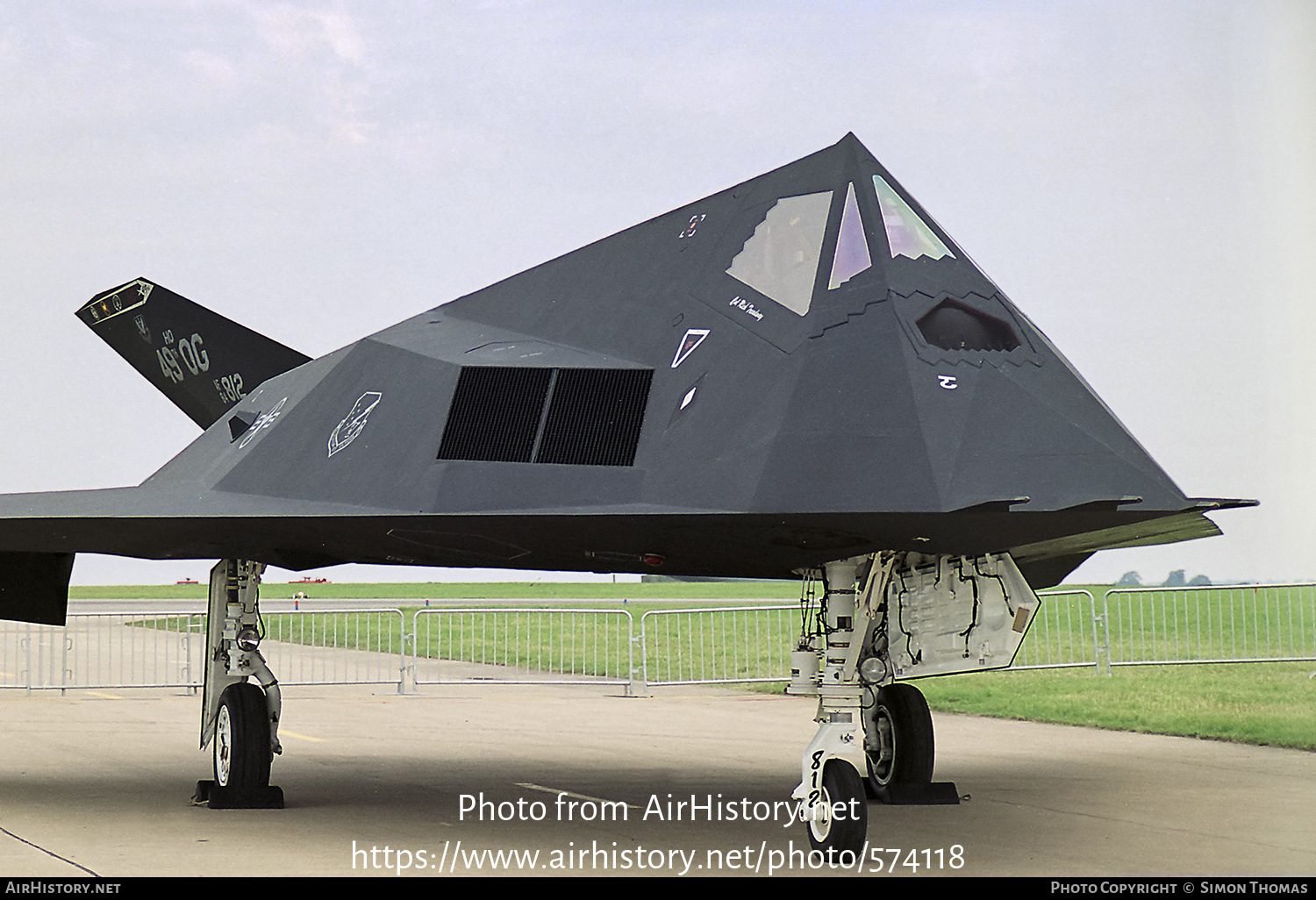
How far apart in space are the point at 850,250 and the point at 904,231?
42 centimetres

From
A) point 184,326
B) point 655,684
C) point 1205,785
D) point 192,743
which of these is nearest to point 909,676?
point 1205,785

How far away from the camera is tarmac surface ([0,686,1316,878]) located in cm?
808

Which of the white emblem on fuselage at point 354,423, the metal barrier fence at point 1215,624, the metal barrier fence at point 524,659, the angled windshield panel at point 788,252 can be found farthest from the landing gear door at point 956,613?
the metal barrier fence at point 1215,624

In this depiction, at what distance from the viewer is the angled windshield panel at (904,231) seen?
7980 millimetres

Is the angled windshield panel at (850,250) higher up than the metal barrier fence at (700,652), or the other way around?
the angled windshield panel at (850,250)

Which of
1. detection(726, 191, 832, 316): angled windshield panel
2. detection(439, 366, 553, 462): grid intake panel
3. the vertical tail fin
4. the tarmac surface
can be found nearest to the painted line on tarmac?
the tarmac surface

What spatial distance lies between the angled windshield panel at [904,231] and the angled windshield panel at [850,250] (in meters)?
0.16

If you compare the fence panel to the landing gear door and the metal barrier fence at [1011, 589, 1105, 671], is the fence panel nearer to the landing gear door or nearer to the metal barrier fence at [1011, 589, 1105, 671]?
the metal barrier fence at [1011, 589, 1105, 671]

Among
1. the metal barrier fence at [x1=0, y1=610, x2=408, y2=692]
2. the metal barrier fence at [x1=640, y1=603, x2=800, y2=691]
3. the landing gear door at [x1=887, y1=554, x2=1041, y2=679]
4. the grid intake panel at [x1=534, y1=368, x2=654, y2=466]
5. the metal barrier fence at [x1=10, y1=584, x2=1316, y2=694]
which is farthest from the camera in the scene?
the metal barrier fence at [x1=0, y1=610, x2=408, y2=692]

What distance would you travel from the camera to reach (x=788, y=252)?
8.03m

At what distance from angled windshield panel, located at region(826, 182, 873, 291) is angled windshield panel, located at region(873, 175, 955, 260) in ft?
0.53

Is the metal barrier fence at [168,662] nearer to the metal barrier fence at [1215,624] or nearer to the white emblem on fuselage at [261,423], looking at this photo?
the white emblem on fuselage at [261,423]

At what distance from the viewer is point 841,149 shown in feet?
27.7

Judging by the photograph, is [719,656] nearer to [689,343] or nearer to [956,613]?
[956,613]
